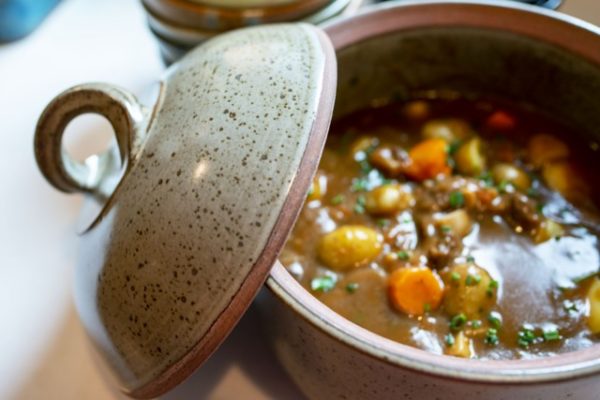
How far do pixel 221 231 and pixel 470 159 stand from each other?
665 mm

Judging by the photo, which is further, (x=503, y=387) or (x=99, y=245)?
(x=99, y=245)

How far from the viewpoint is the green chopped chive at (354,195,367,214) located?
123cm

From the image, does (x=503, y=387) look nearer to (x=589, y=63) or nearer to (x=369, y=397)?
(x=369, y=397)

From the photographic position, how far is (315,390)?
96 centimetres

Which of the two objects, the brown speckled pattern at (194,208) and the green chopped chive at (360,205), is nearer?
the brown speckled pattern at (194,208)

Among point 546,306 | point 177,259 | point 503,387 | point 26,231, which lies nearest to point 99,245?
point 177,259

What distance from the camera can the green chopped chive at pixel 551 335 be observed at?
1027 mm

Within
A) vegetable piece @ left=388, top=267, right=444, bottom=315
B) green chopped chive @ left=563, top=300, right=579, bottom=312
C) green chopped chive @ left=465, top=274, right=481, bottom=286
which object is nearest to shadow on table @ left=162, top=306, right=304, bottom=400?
vegetable piece @ left=388, top=267, right=444, bottom=315

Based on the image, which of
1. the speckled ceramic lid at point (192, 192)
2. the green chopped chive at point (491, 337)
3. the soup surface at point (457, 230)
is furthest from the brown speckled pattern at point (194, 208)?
the green chopped chive at point (491, 337)

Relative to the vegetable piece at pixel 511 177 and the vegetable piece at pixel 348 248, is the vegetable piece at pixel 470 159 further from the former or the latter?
the vegetable piece at pixel 348 248

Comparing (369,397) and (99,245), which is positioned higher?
(99,245)

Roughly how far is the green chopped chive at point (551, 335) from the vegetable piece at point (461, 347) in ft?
0.39

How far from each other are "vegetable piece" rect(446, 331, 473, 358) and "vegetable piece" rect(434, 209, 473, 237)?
21cm

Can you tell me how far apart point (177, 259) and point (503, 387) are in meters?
0.42
